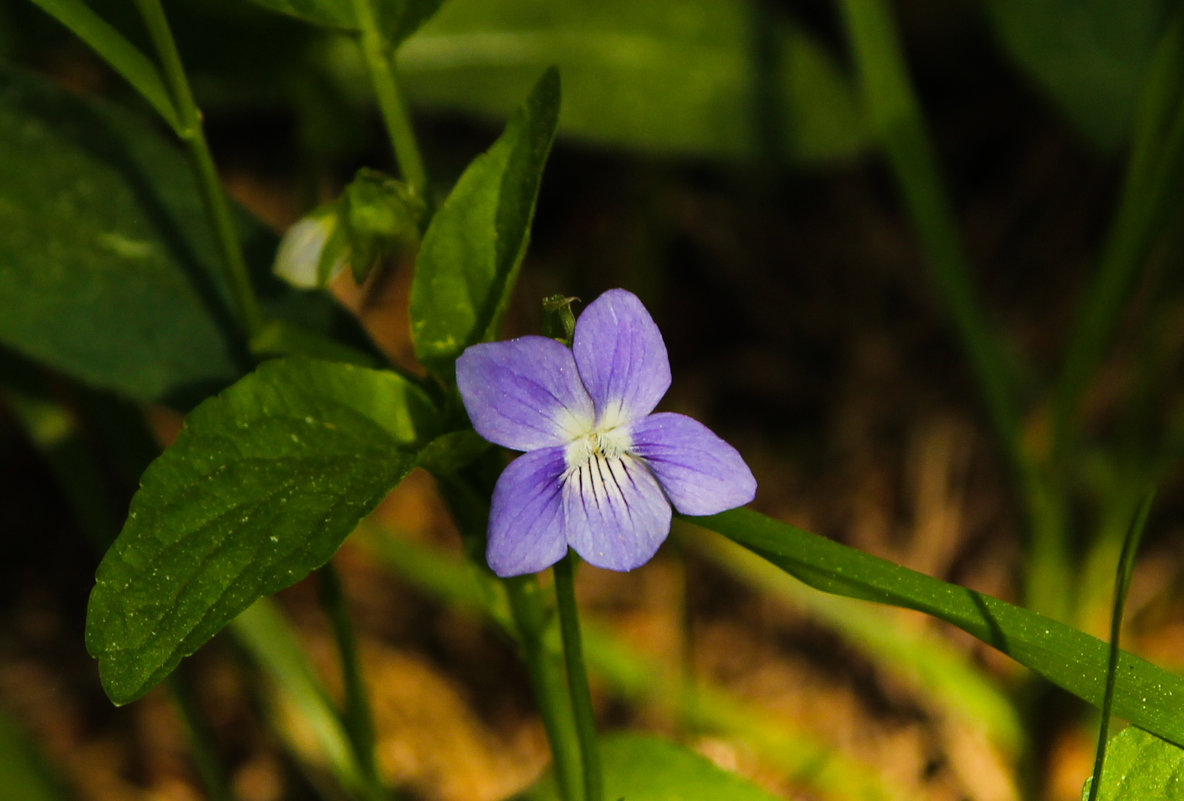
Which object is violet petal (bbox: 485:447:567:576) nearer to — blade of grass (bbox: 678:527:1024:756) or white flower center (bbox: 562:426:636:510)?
white flower center (bbox: 562:426:636:510)

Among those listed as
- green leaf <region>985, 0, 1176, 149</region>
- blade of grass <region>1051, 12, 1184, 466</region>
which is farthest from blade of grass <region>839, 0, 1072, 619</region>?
green leaf <region>985, 0, 1176, 149</region>

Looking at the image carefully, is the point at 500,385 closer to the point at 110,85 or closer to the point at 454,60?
the point at 454,60

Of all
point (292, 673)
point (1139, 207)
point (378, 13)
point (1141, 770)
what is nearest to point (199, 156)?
point (378, 13)

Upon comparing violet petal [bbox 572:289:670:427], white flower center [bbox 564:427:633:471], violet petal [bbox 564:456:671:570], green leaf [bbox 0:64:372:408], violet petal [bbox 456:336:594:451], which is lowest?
green leaf [bbox 0:64:372:408]

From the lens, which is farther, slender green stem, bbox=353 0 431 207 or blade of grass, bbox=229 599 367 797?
blade of grass, bbox=229 599 367 797

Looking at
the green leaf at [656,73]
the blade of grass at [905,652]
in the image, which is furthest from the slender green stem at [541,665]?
the green leaf at [656,73]

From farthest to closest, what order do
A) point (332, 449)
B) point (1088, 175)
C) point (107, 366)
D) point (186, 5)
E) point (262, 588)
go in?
point (1088, 175)
point (186, 5)
point (107, 366)
point (332, 449)
point (262, 588)

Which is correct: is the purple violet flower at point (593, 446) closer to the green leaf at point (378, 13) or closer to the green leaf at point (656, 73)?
the green leaf at point (378, 13)

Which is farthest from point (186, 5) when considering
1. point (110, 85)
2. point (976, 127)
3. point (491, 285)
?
point (976, 127)
